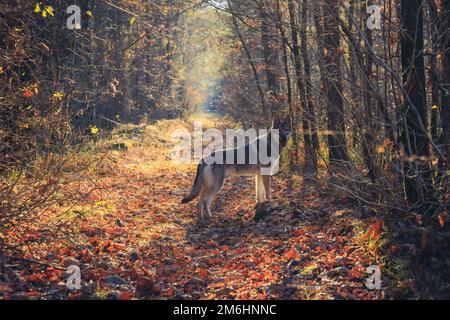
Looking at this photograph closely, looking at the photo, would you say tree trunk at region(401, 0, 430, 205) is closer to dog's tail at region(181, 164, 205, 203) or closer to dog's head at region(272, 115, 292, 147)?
dog's tail at region(181, 164, 205, 203)

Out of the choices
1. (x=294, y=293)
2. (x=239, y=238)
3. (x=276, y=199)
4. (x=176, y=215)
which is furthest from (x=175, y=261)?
(x=276, y=199)

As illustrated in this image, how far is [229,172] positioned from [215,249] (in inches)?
116

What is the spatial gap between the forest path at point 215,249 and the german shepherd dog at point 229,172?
0.41 metres

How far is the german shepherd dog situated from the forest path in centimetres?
41

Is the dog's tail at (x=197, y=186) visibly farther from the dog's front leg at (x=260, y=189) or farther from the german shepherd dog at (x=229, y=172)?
the dog's front leg at (x=260, y=189)

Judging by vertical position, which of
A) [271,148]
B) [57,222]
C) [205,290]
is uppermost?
[271,148]

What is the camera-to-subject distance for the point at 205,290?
5.98 m

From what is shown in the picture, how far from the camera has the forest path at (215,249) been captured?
227 inches

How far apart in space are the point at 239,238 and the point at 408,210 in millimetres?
3552

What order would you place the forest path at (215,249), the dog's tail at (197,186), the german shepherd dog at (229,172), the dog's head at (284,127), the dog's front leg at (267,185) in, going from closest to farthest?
the forest path at (215,249) → the dog's tail at (197,186) → the german shepherd dog at (229,172) → the dog's front leg at (267,185) → the dog's head at (284,127)

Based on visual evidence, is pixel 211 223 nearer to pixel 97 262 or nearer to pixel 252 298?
pixel 97 262

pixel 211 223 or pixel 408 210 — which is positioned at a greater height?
pixel 408 210

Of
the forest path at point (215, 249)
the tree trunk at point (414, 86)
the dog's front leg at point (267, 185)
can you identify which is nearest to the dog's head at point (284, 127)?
the dog's front leg at point (267, 185)

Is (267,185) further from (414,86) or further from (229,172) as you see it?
(414,86)
